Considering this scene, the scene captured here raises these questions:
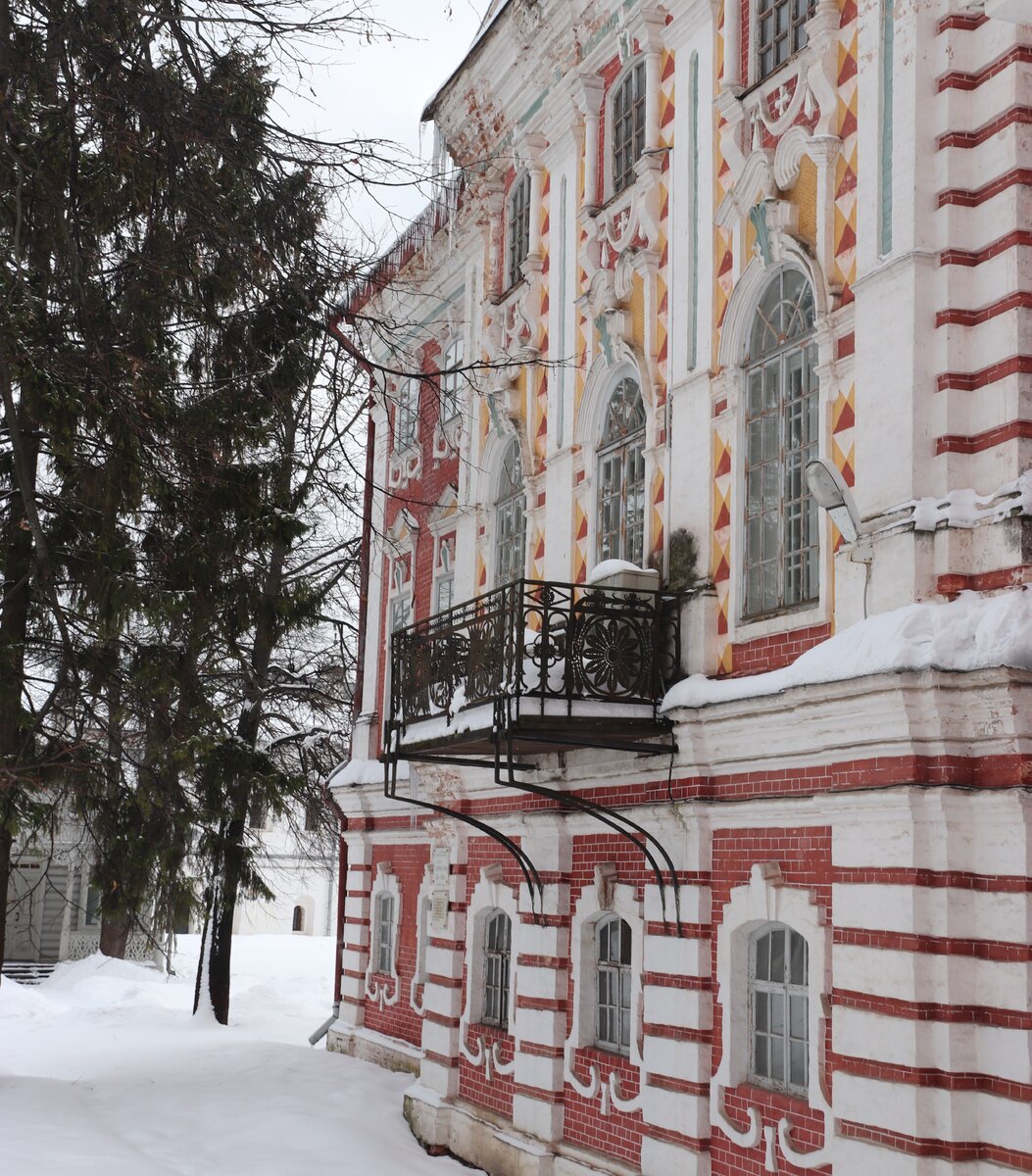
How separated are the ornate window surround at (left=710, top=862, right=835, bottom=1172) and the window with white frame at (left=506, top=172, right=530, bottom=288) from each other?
288 inches

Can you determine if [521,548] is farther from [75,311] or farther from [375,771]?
[75,311]

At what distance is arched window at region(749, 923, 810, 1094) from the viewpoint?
9.21 m

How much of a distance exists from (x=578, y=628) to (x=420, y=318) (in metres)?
8.87

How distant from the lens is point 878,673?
7930 mm

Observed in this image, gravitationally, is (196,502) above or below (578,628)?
above

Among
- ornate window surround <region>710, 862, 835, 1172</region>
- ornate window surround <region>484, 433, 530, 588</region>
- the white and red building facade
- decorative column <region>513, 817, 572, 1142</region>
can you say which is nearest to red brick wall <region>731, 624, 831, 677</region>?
the white and red building facade

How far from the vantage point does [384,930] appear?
1766 cm

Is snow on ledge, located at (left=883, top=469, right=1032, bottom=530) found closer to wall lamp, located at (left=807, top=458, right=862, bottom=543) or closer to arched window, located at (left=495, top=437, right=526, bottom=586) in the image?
wall lamp, located at (left=807, top=458, right=862, bottom=543)

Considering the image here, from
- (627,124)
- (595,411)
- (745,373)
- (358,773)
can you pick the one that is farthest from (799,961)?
(358,773)

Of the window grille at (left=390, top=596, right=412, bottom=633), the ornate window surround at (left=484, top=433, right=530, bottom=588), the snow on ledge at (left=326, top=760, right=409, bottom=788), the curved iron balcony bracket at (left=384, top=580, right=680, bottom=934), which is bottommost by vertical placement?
the snow on ledge at (left=326, top=760, right=409, bottom=788)

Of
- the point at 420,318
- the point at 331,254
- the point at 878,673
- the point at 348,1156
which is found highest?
the point at 420,318

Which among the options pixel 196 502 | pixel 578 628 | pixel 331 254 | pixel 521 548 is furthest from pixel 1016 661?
pixel 521 548

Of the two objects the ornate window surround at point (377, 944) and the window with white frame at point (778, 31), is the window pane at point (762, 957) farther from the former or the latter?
the ornate window surround at point (377, 944)

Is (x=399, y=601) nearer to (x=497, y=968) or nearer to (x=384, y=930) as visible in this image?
(x=384, y=930)
